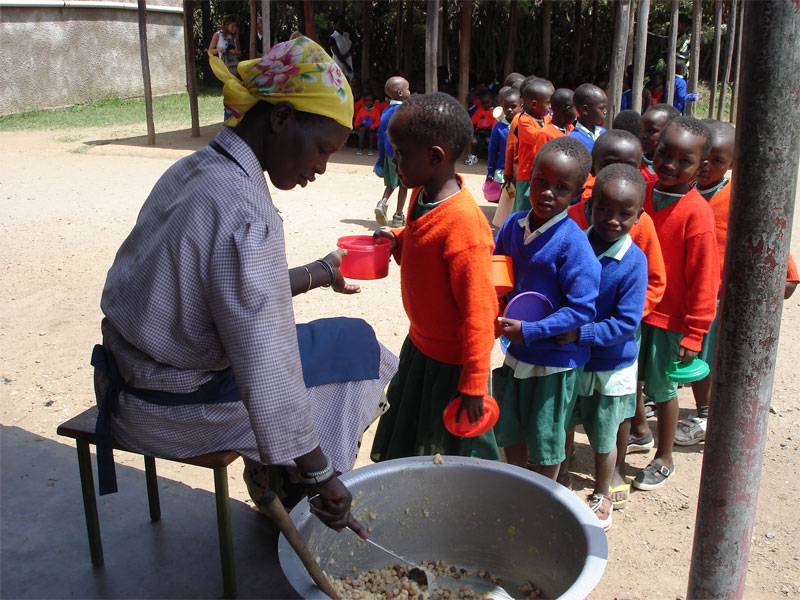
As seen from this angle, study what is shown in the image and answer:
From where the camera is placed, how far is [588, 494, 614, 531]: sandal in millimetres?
2873

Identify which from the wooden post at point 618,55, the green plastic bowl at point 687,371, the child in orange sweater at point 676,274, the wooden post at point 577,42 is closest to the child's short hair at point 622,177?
the child in orange sweater at point 676,274

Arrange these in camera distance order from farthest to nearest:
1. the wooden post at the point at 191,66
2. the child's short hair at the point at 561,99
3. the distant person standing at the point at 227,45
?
the distant person standing at the point at 227,45 → the wooden post at the point at 191,66 → the child's short hair at the point at 561,99

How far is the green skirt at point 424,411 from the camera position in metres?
2.59

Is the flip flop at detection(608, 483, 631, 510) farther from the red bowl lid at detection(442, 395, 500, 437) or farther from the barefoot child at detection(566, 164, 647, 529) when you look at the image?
the red bowl lid at detection(442, 395, 500, 437)

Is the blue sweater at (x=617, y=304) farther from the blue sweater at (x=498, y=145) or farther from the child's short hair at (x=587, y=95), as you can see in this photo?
the blue sweater at (x=498, y=145)

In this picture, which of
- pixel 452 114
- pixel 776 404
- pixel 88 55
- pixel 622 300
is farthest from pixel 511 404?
pixel 88 55

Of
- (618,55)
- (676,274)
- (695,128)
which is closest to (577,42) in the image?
(618,55)

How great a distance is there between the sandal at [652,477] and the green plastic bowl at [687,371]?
43cm

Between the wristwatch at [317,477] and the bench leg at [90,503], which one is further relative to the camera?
the bench leg at [90,503]

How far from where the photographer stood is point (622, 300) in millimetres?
2652

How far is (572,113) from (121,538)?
15.7 feet

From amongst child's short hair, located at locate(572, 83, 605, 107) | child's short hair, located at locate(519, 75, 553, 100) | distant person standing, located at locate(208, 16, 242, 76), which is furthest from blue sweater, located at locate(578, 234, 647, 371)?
distant person standing, located at locate(208, 16, 242, 76)

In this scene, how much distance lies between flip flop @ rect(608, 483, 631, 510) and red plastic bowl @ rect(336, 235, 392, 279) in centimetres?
126

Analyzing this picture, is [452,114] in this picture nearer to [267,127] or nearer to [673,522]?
[267,127]
